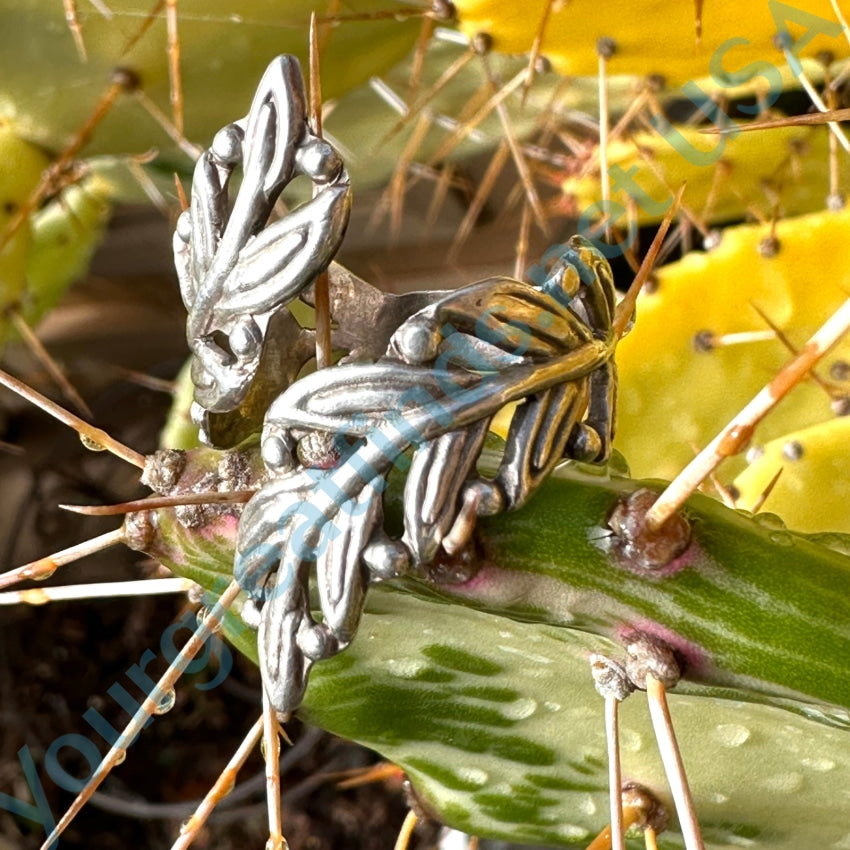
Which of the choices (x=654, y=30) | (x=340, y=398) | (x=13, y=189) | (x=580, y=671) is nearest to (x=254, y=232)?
(x=340, y=398)

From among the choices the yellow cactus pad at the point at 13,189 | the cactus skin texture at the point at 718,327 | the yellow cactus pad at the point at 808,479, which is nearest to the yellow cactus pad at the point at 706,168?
the cactus skin texture at the point at 718,327

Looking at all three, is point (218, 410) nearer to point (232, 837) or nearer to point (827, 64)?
point (827, 64)

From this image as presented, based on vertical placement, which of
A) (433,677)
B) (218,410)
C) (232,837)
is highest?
(218,410)

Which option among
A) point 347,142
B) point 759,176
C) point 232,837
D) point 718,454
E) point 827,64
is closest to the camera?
point 718,454

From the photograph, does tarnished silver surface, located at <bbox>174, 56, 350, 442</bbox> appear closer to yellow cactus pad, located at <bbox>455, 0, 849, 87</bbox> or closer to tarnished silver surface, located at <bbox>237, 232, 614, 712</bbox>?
tarnished silver surface, located at <bbox>237, 232, 614, 712</bbox>

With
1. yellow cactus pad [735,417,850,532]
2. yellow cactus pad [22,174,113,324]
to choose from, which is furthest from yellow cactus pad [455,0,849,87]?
yellow cactus pad [22,174,113,324]

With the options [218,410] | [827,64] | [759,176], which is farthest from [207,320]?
[759,176]

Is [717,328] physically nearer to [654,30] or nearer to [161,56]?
[654,30]
